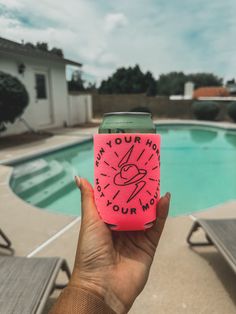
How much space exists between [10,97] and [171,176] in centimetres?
526

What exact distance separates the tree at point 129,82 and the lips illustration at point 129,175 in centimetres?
3549

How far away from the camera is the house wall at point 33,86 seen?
33.4 ft

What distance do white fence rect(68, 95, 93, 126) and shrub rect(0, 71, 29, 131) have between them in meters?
5.57

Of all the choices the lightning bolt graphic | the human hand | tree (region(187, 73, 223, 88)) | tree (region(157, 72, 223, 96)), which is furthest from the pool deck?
tree (region(187, 73, 223, 88))

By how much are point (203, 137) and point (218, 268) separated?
10466 mm

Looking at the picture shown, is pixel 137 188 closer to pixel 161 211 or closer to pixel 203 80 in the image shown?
pixel 161 211

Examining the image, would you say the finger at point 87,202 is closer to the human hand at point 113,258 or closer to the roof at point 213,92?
the human hand at point 113,258

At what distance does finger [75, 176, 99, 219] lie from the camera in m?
1.14

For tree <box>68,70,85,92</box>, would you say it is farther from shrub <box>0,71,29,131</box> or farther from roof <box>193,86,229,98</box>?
shrub <box>0,71,29,131</box>

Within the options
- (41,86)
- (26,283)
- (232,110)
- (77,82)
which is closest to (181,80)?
(77,82)

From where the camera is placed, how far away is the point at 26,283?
169 cm

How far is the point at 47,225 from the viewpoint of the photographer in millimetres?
3137

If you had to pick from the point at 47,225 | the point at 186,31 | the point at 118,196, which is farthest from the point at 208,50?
the point at 118,196

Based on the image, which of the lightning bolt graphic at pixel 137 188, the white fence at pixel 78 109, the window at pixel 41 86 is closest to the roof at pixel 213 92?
the white fence at pixel 78 109
